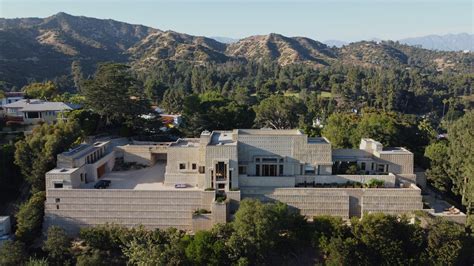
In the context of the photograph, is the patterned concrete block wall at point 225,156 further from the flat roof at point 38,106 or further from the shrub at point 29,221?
the flat roof at point 38,106

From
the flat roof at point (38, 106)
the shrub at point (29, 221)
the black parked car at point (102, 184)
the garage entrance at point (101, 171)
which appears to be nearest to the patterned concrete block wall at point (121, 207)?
the shrub at point (29, 221)

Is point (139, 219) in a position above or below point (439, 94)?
below

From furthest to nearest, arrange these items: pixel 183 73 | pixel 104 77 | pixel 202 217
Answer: pixel 183 73 → pixel 104 77 → pixel 202 217

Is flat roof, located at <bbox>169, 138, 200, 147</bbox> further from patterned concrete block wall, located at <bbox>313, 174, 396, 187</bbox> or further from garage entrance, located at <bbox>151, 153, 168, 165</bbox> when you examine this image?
patterned concrete block wall, located at <bbox>313, 174, 396, 187</bbox>

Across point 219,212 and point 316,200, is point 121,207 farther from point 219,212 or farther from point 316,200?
point 316,200

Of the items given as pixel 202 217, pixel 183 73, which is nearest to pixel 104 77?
pixel 202 217

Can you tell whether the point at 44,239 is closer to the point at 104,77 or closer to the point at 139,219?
the point at 139,219

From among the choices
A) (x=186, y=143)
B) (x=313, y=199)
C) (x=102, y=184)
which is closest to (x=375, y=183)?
(x=313, y=199)
